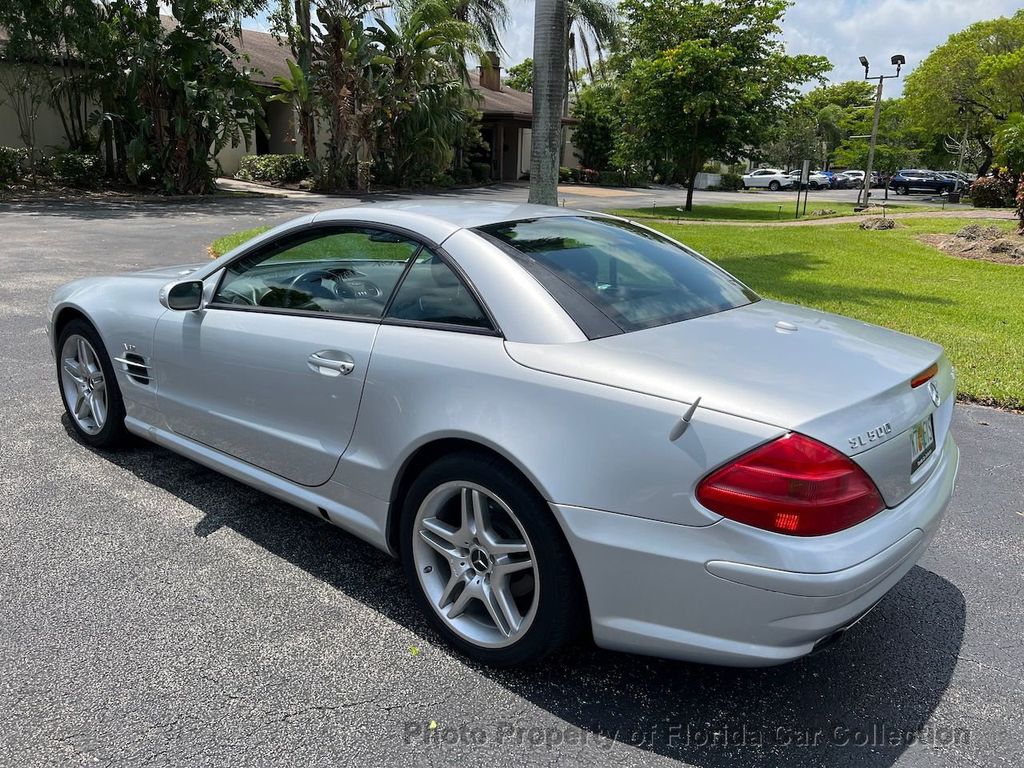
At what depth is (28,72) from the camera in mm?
22578

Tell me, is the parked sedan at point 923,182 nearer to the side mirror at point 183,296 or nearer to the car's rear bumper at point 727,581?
the side mirror at point 183,296

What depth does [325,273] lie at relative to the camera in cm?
353

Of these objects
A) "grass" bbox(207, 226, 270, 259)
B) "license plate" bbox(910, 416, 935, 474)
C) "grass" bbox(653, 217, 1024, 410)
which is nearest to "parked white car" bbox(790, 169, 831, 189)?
"grass" bbox(653, 217, 1024, 410)

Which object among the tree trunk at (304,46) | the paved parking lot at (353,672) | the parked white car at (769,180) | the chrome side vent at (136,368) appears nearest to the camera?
the paved parking lot at (353,672)

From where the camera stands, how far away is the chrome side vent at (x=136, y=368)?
3893 mm

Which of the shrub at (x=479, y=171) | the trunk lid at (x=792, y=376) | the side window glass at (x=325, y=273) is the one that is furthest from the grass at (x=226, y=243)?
the shrub at (x=479, y=171)

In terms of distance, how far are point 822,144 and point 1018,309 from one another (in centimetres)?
7176

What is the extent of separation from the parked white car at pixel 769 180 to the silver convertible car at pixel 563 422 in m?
55.6

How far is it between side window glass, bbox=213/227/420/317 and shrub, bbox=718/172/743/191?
53.9 m

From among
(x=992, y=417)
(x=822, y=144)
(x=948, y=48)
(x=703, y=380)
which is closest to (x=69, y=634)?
(x=703, y=380)

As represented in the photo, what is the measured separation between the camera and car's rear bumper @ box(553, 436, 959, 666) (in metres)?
2.11

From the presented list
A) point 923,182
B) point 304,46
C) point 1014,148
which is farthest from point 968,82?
point 304,46

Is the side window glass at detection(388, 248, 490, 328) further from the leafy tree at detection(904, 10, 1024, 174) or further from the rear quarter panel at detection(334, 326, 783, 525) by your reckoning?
the leafy tree at detection(904, 10, 1024, 174)

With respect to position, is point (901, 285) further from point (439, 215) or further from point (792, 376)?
point (792, 376)
